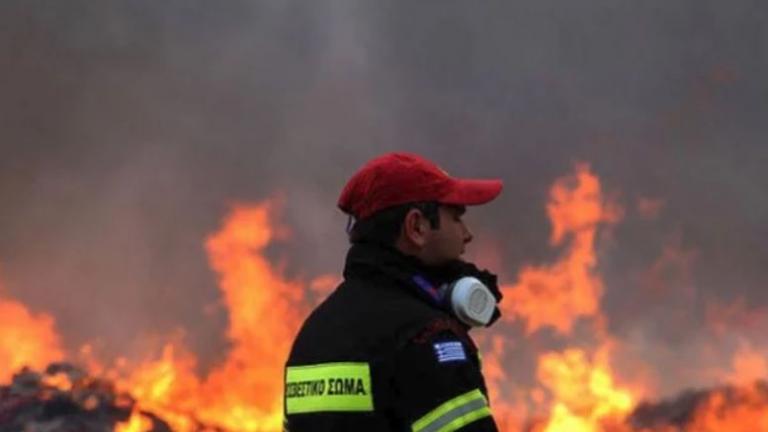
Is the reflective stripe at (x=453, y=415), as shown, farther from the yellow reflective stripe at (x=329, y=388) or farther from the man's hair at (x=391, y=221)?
the man's hair at (x=391, y=221)

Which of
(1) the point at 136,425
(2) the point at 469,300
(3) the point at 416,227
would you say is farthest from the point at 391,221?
(1) the point at 136,425

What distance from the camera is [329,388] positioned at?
7.58 feet

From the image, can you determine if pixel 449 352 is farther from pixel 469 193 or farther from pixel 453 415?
pixel 469 193

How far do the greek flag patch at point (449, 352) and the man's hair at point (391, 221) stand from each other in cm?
41

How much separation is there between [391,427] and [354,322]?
0.30 m

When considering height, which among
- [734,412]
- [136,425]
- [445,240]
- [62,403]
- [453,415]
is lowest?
A: [453,415]

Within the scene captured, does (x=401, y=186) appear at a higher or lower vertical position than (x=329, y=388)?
higher

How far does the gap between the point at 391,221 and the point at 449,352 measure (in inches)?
18.6

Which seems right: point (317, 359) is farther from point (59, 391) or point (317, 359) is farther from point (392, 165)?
point (59, 391)

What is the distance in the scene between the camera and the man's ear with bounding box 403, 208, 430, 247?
2.47 m

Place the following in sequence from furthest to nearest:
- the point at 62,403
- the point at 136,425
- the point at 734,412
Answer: the point at 734,412
the point at 62,403
the point at 136,425

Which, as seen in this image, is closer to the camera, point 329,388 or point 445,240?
point 329,388

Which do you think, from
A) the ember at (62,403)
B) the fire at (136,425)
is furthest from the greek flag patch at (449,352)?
the fire at (136,425)

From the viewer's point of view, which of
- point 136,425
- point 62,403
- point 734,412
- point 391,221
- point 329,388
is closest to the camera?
point 329,388
